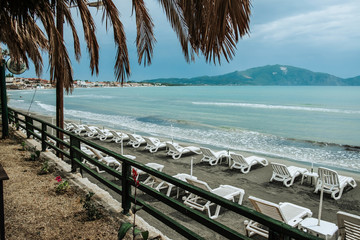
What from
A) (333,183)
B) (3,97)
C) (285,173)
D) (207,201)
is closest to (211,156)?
(285,173)

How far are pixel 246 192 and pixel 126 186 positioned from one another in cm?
595

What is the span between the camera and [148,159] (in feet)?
42.2

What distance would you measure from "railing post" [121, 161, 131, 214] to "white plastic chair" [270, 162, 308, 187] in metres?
7.11

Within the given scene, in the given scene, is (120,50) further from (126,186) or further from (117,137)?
(117,137)

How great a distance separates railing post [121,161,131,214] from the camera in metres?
3.56

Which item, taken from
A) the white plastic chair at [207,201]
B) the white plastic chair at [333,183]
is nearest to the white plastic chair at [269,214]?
the white plastic chair at [207,201]

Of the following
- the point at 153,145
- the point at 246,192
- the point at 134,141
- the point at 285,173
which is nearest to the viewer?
the point at 246,192

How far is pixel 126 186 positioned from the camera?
143 inches

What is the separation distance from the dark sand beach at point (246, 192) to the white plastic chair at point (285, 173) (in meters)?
0.18

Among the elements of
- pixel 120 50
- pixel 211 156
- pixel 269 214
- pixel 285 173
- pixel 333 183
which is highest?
pixel 120 50

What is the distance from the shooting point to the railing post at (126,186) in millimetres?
3556

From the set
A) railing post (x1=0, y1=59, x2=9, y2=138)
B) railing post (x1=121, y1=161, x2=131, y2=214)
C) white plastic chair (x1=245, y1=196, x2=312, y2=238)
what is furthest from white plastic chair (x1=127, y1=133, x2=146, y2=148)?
railing post (x1=121, y1=161, x2=131, y2=214)

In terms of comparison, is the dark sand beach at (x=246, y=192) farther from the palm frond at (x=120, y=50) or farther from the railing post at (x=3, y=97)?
the railing post at (x=3, y=97)

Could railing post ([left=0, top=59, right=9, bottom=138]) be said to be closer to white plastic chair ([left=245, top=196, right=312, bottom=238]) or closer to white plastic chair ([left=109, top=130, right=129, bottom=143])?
white plastic chair ([left=109, top=130, right=129, bottom=143])
